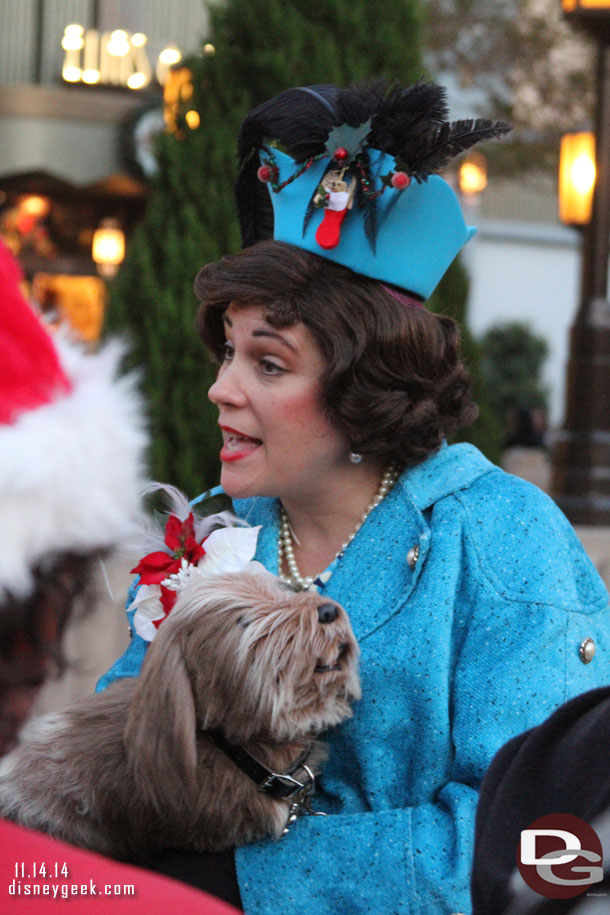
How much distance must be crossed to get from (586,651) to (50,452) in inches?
51.5

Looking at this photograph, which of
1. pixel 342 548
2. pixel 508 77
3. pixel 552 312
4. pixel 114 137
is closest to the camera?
pixel 342 548

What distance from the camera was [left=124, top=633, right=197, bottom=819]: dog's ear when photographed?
1.86 meters

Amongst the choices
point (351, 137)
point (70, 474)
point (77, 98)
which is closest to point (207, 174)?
point (351, 137)

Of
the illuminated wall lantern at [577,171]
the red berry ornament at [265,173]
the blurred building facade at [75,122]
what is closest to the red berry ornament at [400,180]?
the red berry ornament at [265,173]

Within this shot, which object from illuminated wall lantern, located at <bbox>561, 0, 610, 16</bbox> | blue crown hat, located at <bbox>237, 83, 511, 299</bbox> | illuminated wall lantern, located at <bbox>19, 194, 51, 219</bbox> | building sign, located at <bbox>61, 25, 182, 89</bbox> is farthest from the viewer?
illuminated wall lantern, located at <bbox>19, 194, 51, 219</bbox>

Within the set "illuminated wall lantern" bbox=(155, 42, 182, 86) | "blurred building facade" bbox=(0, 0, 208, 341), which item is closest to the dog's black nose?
"blurred building facade" bbox=(0, 0, 208, 341)

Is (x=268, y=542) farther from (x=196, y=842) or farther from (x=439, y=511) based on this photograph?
(x=196, y=842)

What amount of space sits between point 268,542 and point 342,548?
0.64 ft

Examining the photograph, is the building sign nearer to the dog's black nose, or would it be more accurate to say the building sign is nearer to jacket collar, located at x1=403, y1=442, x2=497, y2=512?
jacket collar, located at x1=403, y1=442, x2=497, y2=512

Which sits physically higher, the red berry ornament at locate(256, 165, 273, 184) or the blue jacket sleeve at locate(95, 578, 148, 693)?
the red berry ornament at locate(256, 165, 273, 184)

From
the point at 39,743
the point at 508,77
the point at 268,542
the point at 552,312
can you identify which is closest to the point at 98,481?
the point at 39,743

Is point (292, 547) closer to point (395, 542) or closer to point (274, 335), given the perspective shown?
point (395, 542)

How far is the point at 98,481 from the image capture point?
120 cm

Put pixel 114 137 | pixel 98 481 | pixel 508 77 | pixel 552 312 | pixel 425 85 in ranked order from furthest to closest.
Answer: pixel 552 312 < pixel 508 77 < pixel 114 137 < pixel 425 85 < pixel 98 481
